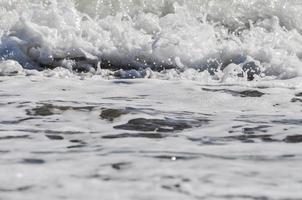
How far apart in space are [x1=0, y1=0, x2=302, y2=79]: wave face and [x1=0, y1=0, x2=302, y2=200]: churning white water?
14mm

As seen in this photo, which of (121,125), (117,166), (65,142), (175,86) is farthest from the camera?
(175,86)

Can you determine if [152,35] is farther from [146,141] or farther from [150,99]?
[146,141]

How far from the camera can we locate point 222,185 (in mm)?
2436

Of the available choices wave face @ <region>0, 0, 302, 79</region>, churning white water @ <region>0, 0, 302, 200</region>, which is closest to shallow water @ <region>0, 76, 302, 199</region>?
churning white water @ <region>0, 0, 302, 200</region>

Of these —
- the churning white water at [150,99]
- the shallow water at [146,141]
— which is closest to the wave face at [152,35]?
the churning white water at [150,99]

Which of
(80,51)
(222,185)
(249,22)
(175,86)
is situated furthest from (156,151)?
(249,22)

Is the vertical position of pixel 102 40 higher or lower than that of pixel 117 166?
higher

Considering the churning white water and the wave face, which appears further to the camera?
the wave face

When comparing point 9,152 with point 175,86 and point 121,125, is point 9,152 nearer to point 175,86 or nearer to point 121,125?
point 121,125

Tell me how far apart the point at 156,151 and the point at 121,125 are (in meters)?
0.69

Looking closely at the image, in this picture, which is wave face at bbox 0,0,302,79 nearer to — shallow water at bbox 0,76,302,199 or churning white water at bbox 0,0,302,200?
churning white water at bbox 0,0,302,200

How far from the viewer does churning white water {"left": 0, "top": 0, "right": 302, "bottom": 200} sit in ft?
8.21

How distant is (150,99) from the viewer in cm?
459

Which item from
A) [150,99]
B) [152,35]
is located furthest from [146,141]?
[152,35]
